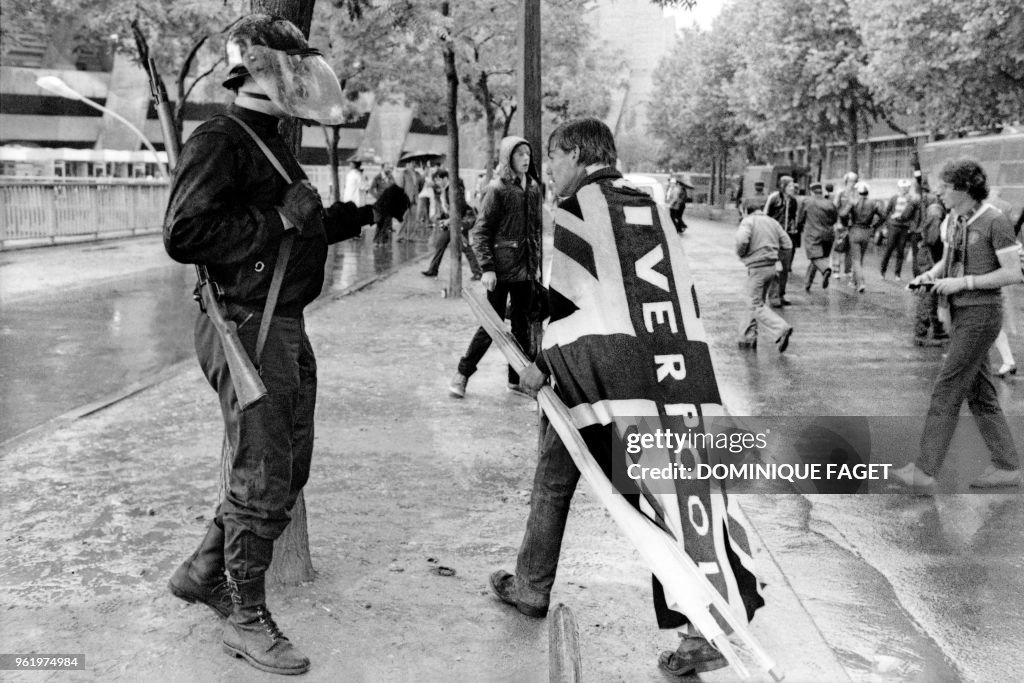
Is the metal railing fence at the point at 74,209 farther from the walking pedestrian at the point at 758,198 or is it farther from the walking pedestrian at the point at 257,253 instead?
the walking pedestrian at the point at 257,253

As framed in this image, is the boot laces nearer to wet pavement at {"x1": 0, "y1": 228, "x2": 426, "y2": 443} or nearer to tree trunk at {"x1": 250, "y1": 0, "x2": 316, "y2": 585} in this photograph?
tree trunk at {"x1": 250, "y1": 0, "x2": 316, "y2": 585}

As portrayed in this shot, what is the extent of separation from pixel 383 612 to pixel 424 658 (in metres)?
0.44

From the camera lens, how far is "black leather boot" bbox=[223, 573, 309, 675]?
150 inches

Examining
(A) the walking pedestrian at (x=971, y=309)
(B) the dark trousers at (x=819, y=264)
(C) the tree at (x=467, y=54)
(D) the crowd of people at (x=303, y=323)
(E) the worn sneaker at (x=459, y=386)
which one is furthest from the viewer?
(B) the dark trousers at (x=819, y=264)

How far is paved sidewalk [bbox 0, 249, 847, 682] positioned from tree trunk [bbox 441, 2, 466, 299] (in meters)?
7.14

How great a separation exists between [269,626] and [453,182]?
12.0 metres

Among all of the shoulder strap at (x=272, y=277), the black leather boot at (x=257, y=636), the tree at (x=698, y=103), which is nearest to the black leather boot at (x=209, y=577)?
the black leather boot at (x=257, y=636)

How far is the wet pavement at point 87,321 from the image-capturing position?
9.02 metres

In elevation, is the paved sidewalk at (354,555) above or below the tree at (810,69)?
below

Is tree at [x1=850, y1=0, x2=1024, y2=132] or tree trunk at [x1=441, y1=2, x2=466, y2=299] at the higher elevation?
tree at [x1=850, y1=0, x2=1024, y2=132]

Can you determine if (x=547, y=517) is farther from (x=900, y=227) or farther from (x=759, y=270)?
(x=900, y=227)

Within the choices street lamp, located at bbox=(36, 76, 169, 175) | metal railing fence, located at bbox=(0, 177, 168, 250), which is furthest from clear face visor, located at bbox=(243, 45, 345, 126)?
street lamp, located at bbox=(36, 76, 169, 175)

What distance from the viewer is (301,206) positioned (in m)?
3.75

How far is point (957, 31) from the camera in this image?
24281 mm
